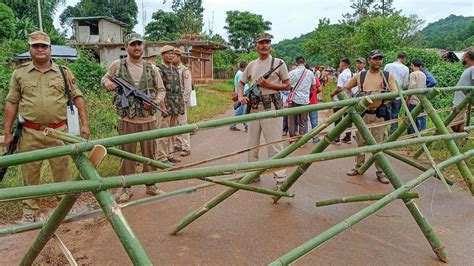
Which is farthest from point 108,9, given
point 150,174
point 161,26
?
point 150,174

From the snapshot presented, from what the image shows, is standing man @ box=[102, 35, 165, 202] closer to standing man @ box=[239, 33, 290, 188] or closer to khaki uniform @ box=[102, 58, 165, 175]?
khaki uniform @ box=[102, 58, 165, 175]

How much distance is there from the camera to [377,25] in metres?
19.7

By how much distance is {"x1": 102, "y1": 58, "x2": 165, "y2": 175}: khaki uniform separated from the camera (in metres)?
4.51

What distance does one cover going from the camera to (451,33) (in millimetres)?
58406

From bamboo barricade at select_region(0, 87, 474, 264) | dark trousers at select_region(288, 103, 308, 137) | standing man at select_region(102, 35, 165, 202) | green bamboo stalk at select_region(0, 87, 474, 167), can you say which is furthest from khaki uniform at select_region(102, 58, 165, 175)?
dark trousers at select_region(288, 103, 308, 137)

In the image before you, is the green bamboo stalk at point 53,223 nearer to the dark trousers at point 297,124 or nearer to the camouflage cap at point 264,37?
the camouflage cap at point 264,37

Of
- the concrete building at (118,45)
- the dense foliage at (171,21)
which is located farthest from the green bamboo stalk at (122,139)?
the dense foliage at (171,21)

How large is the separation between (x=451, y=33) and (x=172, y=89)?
Result: 207 ft

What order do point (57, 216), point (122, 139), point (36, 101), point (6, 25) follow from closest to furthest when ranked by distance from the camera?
1. point (122, 139)
2. point (57, 216)
3. point (36, 101)
4. point (6, 25)

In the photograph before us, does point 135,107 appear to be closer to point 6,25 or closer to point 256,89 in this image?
point 256,89

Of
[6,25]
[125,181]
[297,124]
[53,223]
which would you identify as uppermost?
[6,25]

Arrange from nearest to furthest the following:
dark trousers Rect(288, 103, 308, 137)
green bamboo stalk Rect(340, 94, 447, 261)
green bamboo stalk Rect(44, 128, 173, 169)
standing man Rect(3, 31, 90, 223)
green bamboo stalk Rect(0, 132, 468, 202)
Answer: green bamboo stalk Rect(0, 132, 468, 202)
green bamboo stalk Rect(44, 128, 173, 169)
green bamboo stalk Rect(340, 94, 447, 261)
standing man Rect(3, 31, 90, 223)
dark trousers Rect(288, 103, 308, 137)

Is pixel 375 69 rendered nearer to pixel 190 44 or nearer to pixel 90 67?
pixel 90 67

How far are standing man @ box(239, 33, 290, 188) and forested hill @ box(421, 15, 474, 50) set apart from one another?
35637mm
